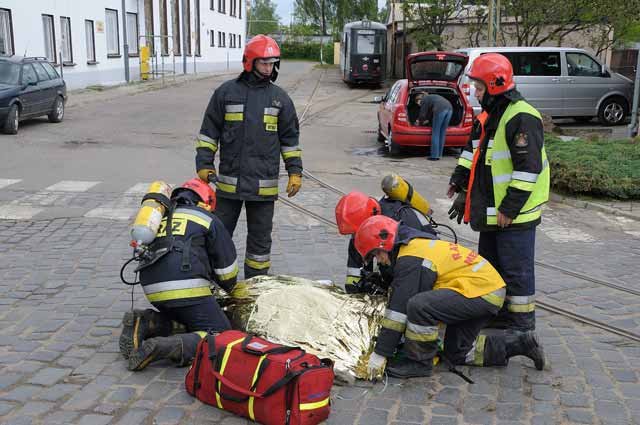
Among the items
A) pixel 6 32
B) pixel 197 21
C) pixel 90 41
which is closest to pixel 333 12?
pixel 197 21

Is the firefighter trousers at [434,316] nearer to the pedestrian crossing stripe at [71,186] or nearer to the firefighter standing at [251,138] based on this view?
the firefighter standing at [251,138]

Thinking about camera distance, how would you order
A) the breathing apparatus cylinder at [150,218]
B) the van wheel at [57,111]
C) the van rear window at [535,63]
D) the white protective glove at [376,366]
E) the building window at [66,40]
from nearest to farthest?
the breathing apparatus cylinder at [150,218] → the white protective glove at [376,366] → the van rear window at [535,63] → the van wheel at [57,111] → the building window at [66,40]

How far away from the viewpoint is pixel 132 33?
34.2 meters

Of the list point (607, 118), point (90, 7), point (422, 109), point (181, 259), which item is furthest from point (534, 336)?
point (90, 7)

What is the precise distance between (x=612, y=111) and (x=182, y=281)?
1553cm

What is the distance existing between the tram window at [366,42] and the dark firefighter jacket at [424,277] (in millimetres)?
29529

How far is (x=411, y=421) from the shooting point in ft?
12.6

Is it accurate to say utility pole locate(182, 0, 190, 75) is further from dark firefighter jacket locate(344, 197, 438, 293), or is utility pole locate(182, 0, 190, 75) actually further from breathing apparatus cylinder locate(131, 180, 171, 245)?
breathing apparatus cylinder locate(131, 180, 171, 245)

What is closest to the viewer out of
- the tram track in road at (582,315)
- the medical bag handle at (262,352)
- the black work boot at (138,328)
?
the medical bag handle at (262,352)

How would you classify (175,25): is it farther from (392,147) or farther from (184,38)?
(392,147)

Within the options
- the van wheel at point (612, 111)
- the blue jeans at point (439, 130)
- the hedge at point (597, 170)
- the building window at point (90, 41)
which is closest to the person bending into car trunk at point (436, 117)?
the blue jeans at point (439, 130)

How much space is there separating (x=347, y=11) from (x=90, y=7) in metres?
55.1

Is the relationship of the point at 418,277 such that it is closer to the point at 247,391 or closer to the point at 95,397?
the point at 247,391

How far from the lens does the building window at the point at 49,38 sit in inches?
983
